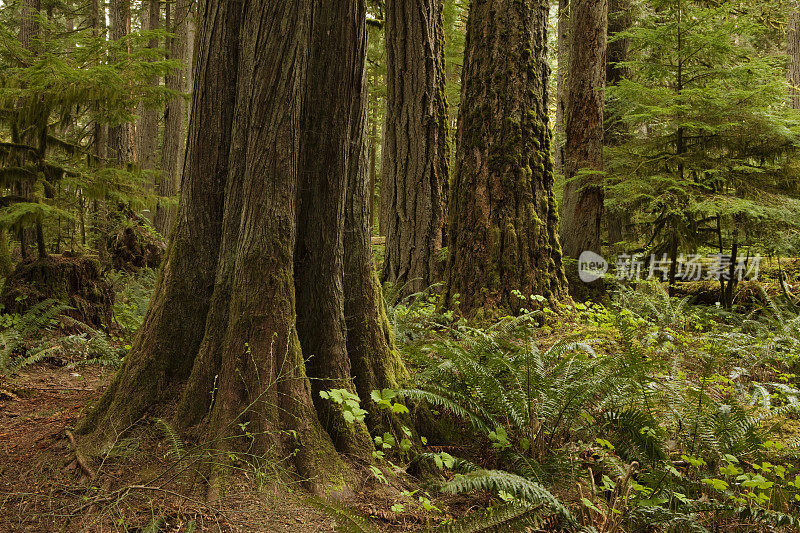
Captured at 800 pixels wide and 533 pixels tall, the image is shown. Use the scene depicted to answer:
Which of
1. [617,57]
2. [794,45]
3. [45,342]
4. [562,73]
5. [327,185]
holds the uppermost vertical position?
[794,45]

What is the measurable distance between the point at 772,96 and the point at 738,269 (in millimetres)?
2673

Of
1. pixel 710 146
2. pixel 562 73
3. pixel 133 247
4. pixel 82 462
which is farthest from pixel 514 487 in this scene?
pixel 562 73

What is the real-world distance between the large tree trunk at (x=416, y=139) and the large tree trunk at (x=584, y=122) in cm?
225

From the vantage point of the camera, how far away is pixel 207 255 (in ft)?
9.91

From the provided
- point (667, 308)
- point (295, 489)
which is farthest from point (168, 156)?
point (295, 489)

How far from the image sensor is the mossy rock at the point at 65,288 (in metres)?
5.81

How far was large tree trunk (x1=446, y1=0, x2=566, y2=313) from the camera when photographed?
566 cm

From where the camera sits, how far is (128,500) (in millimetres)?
2305

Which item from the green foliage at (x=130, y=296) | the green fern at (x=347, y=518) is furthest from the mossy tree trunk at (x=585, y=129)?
the green fern at (x=347, y=518)

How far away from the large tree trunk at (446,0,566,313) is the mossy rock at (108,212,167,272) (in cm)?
601

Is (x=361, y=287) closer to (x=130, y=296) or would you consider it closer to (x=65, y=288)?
(x=65, y=288)

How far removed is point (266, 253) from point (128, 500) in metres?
1.30

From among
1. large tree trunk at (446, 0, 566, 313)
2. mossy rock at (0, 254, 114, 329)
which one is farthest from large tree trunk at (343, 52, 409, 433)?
mossy rock at (0, 254, 114, 329)

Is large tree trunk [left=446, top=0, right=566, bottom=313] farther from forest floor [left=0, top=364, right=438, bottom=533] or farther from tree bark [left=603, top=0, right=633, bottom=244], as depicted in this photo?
tree bark [left=603, top=0, right=633, bottom=244]
